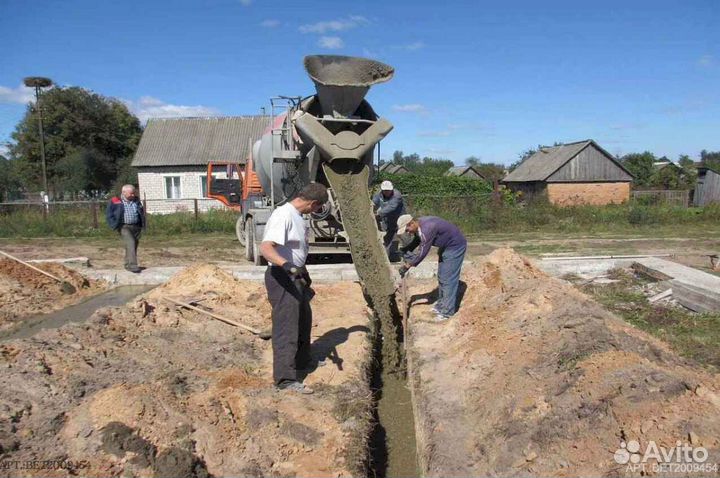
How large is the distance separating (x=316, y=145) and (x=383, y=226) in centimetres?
229

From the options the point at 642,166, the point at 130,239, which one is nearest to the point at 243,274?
the point at 130,239

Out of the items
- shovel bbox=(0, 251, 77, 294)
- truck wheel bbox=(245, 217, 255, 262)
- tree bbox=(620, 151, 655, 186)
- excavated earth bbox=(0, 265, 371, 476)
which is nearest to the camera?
excavated earth bbox=(0, 265, 371, 476)

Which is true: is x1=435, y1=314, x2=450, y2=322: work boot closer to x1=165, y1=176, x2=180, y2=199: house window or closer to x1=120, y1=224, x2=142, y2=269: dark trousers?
x1=120, y1=224, x2=142, y2=269: dark trousers

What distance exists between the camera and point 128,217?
28.5ft

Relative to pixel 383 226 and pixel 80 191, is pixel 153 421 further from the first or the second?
pixel 80 191

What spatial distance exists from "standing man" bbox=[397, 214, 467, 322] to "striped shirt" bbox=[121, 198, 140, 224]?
194 inches

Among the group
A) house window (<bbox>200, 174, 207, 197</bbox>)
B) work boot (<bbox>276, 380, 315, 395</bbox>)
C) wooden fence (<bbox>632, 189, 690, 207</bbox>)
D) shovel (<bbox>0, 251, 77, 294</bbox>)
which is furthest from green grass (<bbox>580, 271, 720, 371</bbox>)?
house window (<bbox>200, 174, 207, 197</bbox>)

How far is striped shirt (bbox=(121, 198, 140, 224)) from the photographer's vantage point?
28.4ft

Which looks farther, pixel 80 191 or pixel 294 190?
pixel 80 191

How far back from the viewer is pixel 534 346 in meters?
4.48

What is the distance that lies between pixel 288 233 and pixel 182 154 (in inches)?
986

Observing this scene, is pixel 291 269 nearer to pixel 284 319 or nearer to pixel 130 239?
pixel 284 319

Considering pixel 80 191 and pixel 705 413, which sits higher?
pixel 80 191

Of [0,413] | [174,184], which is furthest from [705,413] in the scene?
[174,184]
